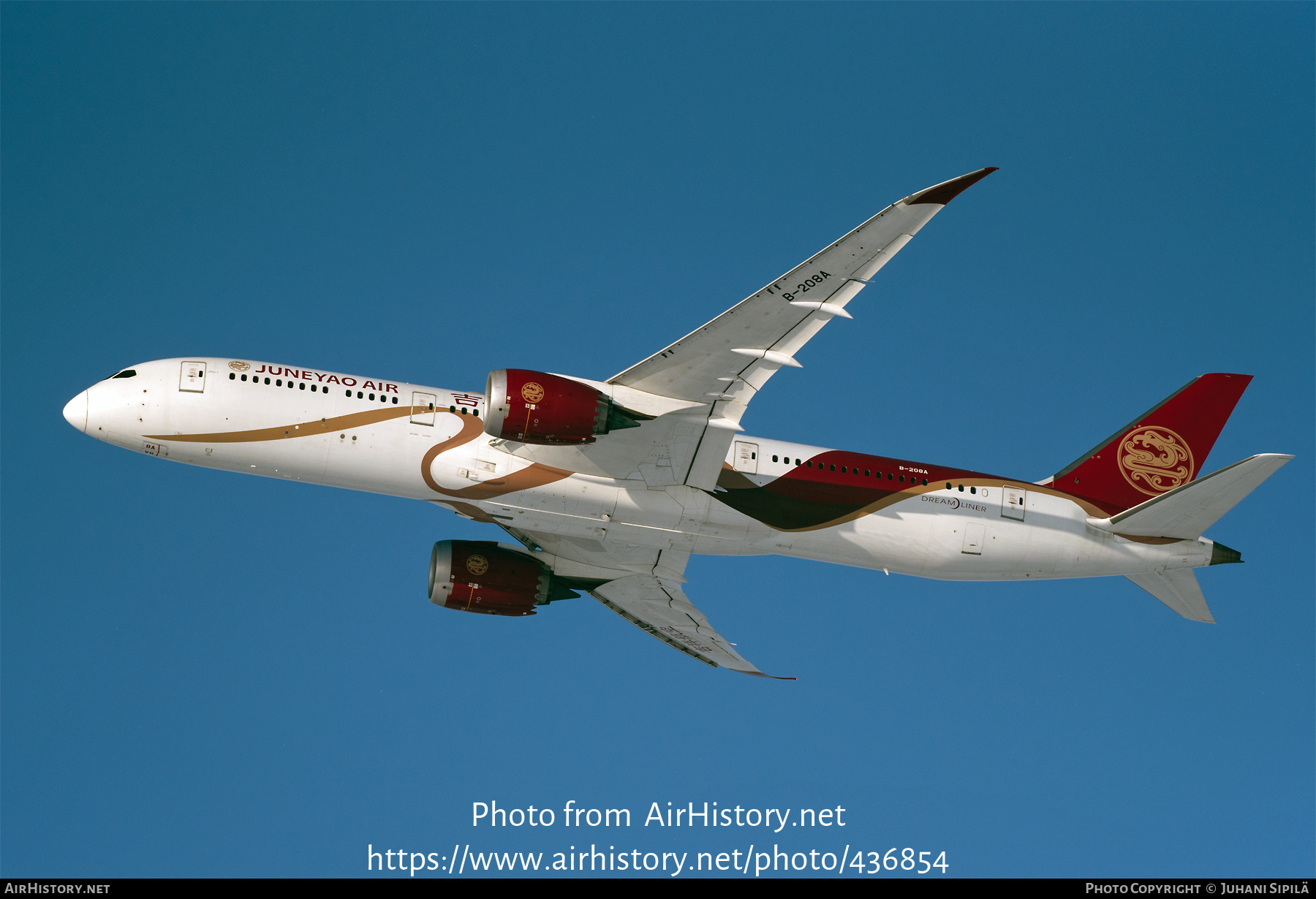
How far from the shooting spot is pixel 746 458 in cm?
3356

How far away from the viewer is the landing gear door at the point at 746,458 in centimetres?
3338

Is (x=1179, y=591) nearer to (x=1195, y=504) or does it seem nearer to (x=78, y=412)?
(x=1195, y=504)

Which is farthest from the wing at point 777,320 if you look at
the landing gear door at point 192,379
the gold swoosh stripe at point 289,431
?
the landing gear door at point 192,379

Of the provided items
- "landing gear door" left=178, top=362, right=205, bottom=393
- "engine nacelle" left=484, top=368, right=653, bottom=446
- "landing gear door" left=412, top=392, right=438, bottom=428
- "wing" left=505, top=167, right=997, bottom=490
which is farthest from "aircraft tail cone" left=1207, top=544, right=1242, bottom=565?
"landing gear door" left=178, top=362, right=205, bottom=393

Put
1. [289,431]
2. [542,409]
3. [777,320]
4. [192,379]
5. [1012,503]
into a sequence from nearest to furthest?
[777,320] → [542,409] → [289,431] → [192,379] → [1012,503]

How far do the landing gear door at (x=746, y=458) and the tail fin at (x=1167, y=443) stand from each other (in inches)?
423

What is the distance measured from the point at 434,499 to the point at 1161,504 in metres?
21.3

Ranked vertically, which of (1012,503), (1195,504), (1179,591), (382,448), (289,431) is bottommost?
(1179,591)

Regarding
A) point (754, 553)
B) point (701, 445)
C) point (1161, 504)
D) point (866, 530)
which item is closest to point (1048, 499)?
point (1161, 504)

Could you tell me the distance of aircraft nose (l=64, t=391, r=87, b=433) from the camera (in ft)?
104

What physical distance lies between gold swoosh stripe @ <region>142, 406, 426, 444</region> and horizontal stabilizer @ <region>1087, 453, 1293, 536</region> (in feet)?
71.2

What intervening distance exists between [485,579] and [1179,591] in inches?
863

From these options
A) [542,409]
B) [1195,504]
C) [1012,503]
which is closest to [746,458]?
[542,409]
